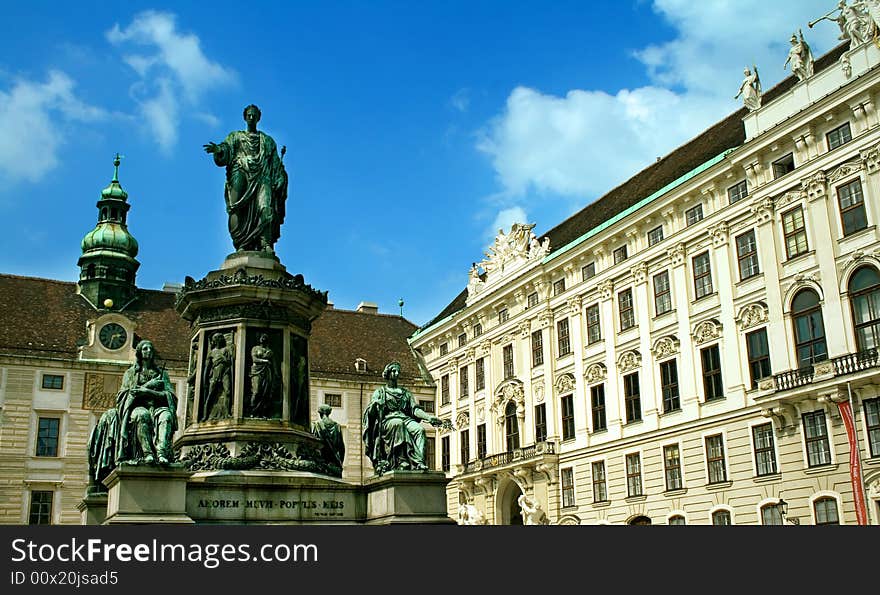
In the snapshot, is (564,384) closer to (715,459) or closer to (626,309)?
(626,309)

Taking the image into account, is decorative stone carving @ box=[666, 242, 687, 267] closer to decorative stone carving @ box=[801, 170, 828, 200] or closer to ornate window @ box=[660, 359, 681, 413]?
ornate window @ box=[660, 359, 681, 413]

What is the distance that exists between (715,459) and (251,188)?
24.6 meters

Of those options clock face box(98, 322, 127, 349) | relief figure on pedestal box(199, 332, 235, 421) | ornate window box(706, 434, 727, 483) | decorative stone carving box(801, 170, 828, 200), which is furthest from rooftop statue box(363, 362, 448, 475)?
clock face box(98, 322, 127, 349)

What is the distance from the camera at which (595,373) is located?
43062 mm

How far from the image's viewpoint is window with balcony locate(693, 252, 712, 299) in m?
37.7

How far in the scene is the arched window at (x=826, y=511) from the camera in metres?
30.6

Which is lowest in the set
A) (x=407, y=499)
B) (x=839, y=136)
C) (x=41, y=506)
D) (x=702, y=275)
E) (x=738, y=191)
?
(x=407, y=499)

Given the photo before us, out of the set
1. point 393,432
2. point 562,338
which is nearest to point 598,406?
point 562,338

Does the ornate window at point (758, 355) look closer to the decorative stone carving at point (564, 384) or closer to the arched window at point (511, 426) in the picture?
the decorative stone carving at point (564, 384)

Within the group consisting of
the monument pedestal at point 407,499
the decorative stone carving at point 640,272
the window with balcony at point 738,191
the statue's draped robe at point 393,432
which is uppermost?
the window with balcony at point 738,191

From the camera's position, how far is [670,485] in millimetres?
38281

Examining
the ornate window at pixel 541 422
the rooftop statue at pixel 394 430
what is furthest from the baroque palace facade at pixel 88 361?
the rooftop statue at pixel 394 430

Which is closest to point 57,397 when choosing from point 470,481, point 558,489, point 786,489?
point 470,481

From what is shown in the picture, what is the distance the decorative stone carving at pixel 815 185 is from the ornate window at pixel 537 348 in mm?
16629
